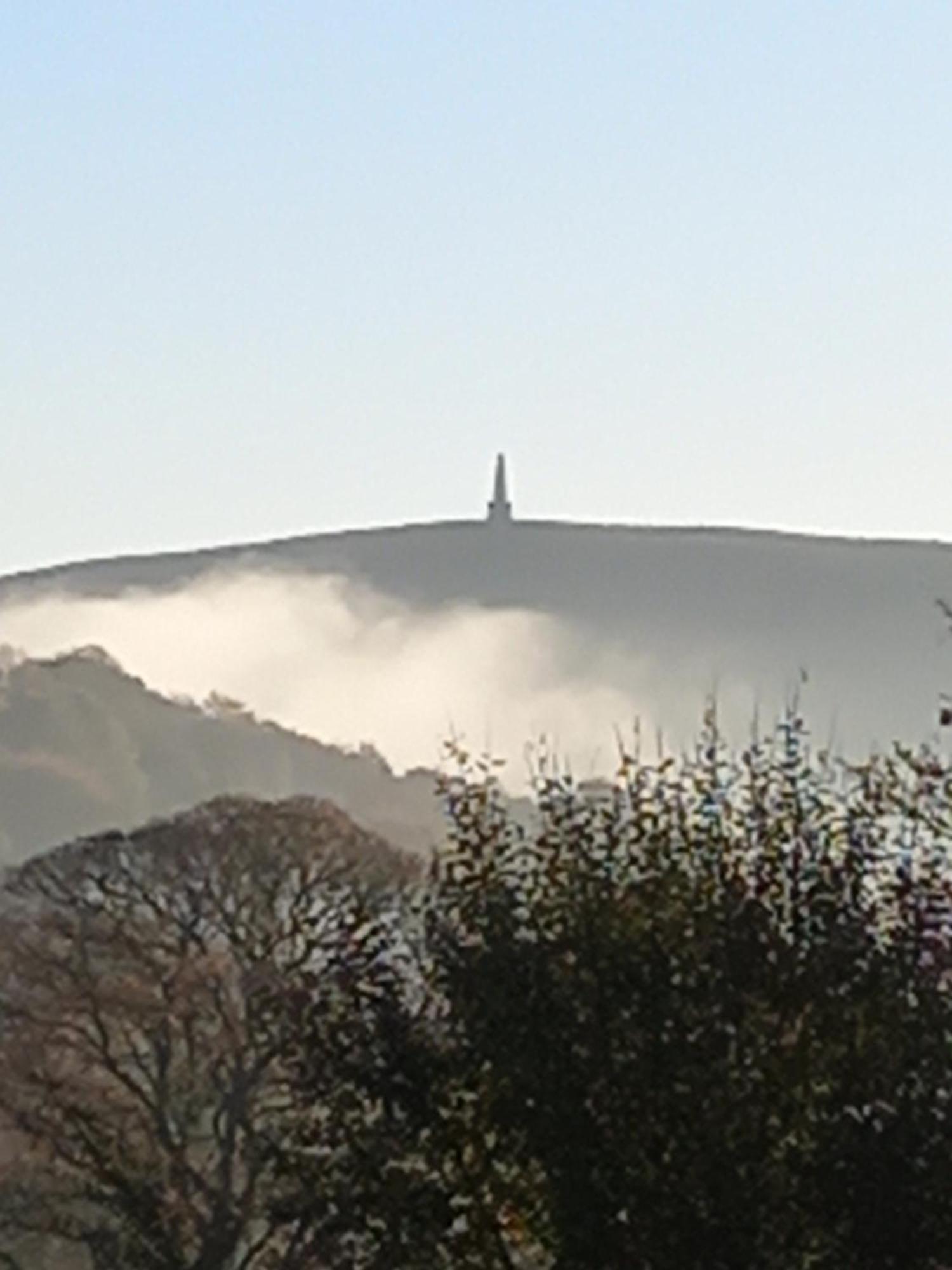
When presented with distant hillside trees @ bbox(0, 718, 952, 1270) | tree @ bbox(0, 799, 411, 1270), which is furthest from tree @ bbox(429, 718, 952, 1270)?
tree @ bbox(0, 799, 411, 1270)

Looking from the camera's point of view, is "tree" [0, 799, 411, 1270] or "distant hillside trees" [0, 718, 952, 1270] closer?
"distant hillside trees" [0, 718, 952, 1270]

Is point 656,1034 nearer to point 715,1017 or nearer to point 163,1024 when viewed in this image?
point 715,1017

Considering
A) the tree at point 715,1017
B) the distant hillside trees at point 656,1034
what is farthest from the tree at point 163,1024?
the tree at point 715,1017

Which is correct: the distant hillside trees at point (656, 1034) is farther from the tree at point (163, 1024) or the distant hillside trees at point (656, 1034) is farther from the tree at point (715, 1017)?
the tree at point (163, 1024)

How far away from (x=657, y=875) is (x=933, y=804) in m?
2.78

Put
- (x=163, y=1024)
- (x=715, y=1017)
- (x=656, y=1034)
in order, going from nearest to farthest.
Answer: (x=656, y=1034) < (x=715, y=1017) < (x=163, y=1024)

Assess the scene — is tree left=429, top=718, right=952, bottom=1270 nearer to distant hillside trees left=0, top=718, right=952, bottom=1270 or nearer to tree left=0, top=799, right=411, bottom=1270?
distant hillside trees left=0, top=718, right=952, bottom=1270

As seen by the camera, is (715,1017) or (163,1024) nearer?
(715,1017)

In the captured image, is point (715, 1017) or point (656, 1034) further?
point (715, 1017)

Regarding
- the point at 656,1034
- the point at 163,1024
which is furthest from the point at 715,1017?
the point at 163,1024

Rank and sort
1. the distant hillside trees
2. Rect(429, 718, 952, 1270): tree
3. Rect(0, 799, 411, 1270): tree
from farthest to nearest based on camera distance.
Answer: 1. Rect(0, 799, 411, 1270): tree
2. the distant hillside trees
3. Rect(429, 718, 952, 1270): tree

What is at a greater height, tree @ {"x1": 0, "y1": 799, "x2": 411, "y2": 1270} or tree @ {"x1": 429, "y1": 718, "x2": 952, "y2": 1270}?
tree @ {"x1": 429, "y1": 718, "x2": 952, "y2": 1270}

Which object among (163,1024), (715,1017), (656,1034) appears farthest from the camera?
(163,1024)

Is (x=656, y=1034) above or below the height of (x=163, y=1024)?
above
